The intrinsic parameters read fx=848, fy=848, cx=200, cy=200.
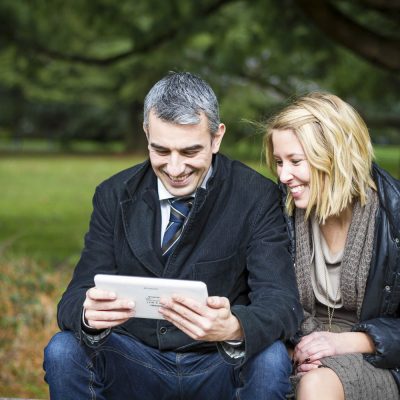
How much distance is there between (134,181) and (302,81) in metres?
14.5

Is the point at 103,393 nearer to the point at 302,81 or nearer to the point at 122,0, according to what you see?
the point at 122,0

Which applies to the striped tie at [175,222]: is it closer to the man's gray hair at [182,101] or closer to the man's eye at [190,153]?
the man's eye at [190,153]

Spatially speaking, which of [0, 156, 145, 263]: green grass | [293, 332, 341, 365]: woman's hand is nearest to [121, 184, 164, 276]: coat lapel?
[293, 332, 341, 365]: woman's hand

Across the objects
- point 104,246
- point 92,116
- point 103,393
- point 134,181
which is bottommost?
point 92,116

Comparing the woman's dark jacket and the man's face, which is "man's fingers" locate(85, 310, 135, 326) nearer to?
the man's face

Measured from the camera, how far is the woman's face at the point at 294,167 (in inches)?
127

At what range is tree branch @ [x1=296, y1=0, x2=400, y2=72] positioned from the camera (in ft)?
23.1

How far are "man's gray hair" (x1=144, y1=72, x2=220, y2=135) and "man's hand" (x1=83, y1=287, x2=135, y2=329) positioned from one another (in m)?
0.73

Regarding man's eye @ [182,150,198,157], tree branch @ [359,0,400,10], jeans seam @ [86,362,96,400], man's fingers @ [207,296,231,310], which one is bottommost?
jeans seam @ [86,362,96,400]

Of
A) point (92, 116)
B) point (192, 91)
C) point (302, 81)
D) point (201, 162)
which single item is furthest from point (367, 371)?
point (92, 116)

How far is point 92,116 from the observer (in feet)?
126

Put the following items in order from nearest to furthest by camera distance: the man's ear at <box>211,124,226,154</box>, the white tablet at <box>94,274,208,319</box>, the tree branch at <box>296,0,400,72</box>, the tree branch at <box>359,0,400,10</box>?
the white tablet at <box>94,274,208,319</box>
the man's ear at <box>211,124,226,154</box>
the tree branch at <box>359,0,400,10</box>
the tree branch at <box>296,0,400,72</box>

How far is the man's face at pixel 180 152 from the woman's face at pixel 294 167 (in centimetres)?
27

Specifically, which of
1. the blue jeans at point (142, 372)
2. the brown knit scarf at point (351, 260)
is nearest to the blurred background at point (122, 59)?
the brown knit scarf at point (351, 260)
